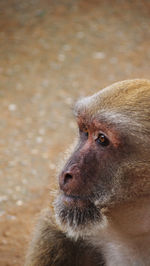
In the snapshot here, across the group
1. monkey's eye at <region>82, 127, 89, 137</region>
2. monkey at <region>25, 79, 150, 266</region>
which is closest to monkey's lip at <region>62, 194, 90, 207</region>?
monkey at <region>25, 79, 150, 266</region>

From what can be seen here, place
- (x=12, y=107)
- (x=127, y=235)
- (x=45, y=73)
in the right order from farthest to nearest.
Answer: (x=45, y=73)
(x=12, y=107)
(x=127, y=235)

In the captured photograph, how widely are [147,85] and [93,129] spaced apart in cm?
47

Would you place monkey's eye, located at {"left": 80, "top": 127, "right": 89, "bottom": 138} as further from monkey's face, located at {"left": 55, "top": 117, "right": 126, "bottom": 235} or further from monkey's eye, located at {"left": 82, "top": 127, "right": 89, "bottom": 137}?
monkey's face, located at {"left": 55, "top": 117, "right": 126, "bottom": 235}

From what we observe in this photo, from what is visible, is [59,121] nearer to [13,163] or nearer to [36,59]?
[13,163]

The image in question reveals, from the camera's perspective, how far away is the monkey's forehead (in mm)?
3373

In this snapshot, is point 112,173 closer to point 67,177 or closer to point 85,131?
point 67,177

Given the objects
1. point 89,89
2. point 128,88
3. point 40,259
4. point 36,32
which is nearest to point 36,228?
point 40,259

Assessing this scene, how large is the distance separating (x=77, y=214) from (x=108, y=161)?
0.39m

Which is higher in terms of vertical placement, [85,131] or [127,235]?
[85,131]

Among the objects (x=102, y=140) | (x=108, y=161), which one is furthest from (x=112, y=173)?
(x=102, y=140)

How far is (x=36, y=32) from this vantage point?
9922 mm

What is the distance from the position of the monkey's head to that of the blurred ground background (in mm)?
1774

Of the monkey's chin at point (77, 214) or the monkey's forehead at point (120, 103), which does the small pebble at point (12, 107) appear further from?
the monkey's chin at point (77, 214)

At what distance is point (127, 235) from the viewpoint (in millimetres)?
3617
